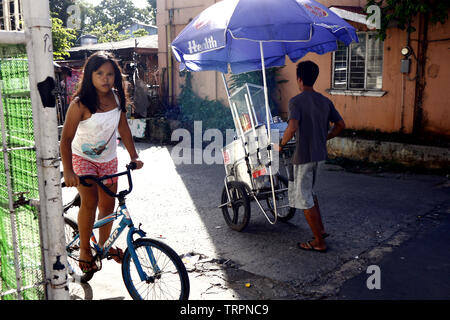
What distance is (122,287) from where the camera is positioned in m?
4.04

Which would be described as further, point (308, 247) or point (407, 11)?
point (407, 11)

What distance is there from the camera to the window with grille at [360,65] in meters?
9.80

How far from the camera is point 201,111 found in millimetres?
13086

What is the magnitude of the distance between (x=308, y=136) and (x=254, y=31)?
119 centimetres

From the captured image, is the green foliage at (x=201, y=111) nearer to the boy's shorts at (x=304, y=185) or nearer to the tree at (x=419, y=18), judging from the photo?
the tree at (x=419, y=18)

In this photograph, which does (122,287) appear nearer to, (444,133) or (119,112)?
(119,112)

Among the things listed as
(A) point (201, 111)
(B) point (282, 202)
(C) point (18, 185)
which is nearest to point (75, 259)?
(C) point (18, 185)

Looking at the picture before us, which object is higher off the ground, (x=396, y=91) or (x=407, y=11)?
(x=407, y=11)

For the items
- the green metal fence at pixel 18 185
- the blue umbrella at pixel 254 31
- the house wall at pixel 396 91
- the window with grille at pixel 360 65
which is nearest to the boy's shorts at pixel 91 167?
the green metal fence at pixel 18 185

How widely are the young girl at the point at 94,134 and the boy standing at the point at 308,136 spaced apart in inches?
65.9

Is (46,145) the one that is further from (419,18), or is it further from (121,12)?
(121,12)

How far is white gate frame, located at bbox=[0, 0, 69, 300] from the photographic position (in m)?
2.28
